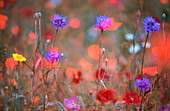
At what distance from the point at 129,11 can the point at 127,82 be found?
73 cm

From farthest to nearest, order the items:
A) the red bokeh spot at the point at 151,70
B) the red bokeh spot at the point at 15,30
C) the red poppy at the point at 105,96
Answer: the red bokeh spot at the point at 15,30, the red bokeh spot at the point at 151,70, the red poppy at the point at 105,96

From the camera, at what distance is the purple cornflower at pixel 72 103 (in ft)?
1.39

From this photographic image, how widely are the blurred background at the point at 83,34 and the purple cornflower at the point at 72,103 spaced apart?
0.11 metres

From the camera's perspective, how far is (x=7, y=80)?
0.47 meters

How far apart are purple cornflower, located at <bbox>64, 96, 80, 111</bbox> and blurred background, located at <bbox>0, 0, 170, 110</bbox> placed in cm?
11

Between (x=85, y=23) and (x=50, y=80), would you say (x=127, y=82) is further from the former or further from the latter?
(x=85, y=23)

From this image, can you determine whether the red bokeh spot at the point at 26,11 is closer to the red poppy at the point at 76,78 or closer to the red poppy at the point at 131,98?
the red poppy at the point at 76,78

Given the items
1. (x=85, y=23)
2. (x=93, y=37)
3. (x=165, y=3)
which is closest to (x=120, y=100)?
(x=165, y=3)

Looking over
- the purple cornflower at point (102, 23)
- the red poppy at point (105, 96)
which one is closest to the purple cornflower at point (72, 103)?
the red poppy at point (105, 96)

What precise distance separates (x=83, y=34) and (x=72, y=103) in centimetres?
72

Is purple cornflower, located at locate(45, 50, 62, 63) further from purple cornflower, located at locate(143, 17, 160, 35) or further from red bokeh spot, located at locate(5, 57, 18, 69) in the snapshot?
purple cornflower, located at locate(143, 17, 160, 35)

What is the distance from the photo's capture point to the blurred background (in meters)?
0.54

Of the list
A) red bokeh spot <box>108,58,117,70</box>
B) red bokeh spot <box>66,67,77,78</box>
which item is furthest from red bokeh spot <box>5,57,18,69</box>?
red bokeh spot <box>108,58,117,70</box>

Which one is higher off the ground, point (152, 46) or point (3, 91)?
point (152, 46)
